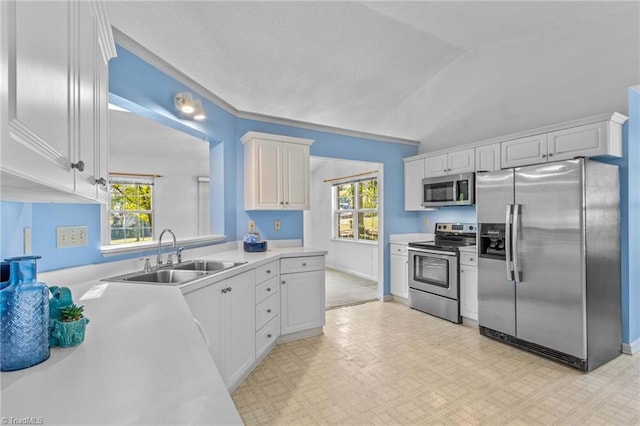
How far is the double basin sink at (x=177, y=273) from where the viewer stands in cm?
204

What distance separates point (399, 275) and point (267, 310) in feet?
7.83

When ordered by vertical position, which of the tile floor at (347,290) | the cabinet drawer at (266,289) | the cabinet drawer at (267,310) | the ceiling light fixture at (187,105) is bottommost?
the tile floor at (347,290)

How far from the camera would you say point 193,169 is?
551cm

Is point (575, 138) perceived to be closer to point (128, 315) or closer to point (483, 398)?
point (483, 398)

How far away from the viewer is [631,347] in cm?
302

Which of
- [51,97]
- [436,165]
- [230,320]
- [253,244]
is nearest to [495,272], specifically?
[436,165]

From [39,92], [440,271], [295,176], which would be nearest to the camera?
[39,92]

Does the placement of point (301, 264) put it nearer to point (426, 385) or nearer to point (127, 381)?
point (426, 385)

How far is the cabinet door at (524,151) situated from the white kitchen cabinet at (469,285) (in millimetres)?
1096

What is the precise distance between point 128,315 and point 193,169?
15.2 ft

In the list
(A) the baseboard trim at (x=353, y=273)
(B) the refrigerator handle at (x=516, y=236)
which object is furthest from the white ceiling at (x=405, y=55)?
(A) the baseboard trim at (x=353, y=273)

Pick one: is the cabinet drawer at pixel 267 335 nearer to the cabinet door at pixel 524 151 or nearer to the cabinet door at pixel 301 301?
the cabinet door at pixel 301 301

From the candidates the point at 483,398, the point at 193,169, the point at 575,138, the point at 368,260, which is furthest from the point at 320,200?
the point at 483,398

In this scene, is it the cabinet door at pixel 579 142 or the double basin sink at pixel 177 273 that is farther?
the cabinet door at pixel 579 142
